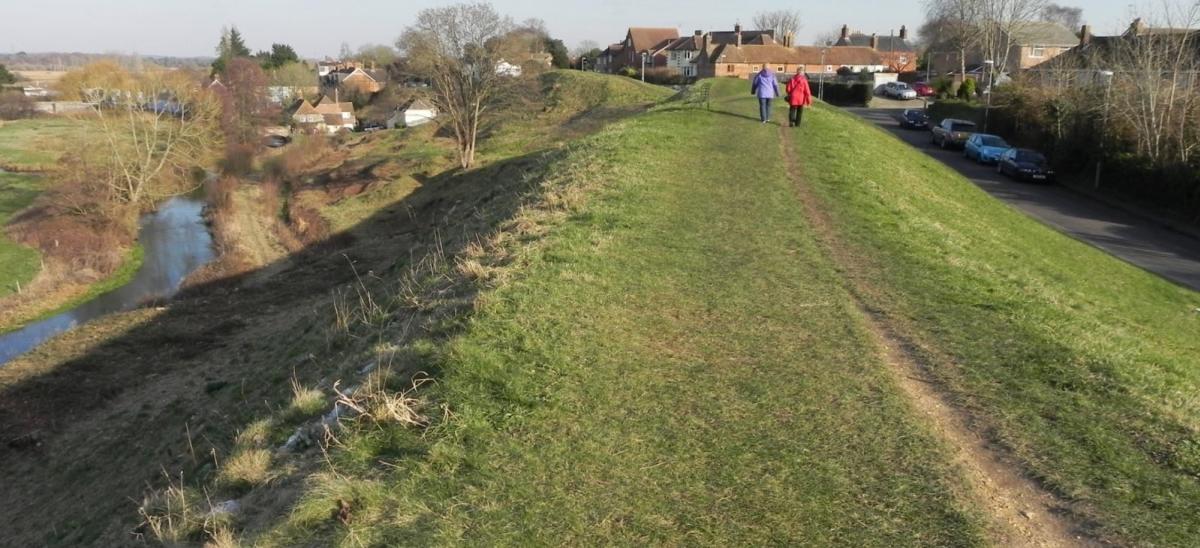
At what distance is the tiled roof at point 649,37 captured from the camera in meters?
101

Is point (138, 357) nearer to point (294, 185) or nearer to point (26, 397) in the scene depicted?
point (26, 397)

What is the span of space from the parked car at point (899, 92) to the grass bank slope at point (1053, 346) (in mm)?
51725

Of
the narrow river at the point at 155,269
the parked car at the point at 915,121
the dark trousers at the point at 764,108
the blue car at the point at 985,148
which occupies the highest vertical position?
the dark trousers at the point at 764,108

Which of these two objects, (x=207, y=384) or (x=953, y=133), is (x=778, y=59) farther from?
(x=207, y=384)

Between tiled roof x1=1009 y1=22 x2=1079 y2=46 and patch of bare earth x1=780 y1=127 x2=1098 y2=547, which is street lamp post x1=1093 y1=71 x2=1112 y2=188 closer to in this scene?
patch of bare earth x1=780 y1=127 x2=1098 y2=547

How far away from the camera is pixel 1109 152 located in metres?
28.1

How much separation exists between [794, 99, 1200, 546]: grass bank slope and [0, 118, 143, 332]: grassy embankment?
25966mm

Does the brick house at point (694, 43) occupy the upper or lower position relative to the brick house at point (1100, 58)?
upper

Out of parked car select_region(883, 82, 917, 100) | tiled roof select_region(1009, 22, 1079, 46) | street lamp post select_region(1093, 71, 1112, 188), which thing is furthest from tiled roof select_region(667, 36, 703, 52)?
street lamp post select_region(1093, 71, 1112, 188)

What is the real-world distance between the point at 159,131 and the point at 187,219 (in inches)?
225

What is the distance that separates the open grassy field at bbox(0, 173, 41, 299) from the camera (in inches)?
1155

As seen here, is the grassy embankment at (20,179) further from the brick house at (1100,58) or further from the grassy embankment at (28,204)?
the brick house at (1100,58)

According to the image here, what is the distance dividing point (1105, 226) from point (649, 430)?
22.9 m

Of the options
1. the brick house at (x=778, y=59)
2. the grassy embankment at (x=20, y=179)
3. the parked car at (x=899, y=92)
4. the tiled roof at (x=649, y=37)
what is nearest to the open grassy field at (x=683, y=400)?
the grassy embankment at (x=20, y=179)
